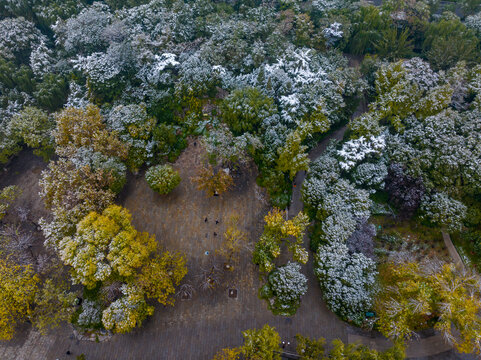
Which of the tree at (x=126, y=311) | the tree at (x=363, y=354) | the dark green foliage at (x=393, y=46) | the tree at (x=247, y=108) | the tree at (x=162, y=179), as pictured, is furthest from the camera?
the dark green foliage at (x=393, y=46)

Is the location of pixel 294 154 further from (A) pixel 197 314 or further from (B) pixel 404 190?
(A) pixel 197 314

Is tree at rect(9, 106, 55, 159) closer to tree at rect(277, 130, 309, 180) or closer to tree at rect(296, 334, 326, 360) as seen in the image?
tree at rect(277, 130, 309, 180)

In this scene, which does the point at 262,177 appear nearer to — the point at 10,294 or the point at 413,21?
the point at 10,294

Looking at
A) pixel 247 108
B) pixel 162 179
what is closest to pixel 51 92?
pixel 162 179

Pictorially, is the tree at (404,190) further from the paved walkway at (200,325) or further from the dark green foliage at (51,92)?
the dark green foliage at (51,92)

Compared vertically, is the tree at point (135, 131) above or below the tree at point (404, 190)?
above

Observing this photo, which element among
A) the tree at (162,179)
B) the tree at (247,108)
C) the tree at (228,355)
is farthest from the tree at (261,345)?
the tree at (247,108)
